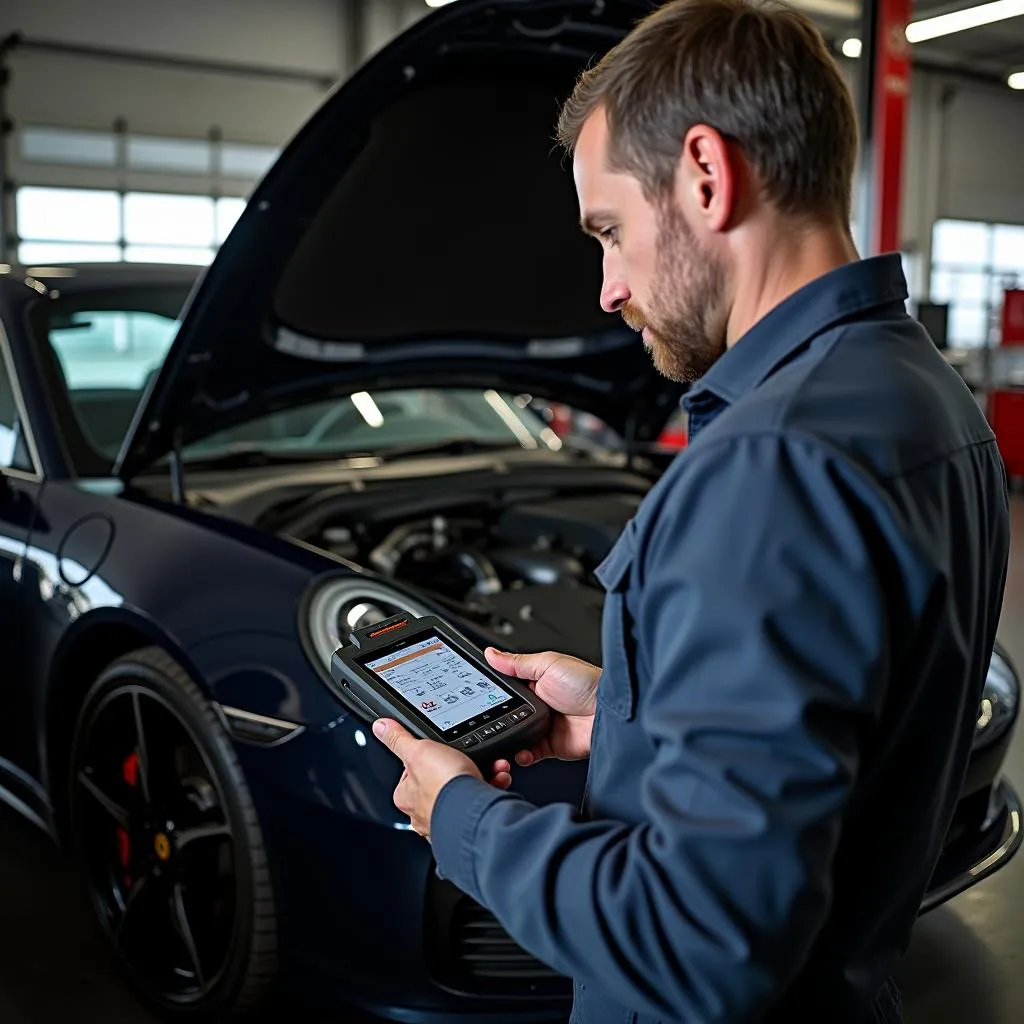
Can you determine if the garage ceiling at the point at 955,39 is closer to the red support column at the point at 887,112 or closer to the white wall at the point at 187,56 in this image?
the white wall at the point at 187,56

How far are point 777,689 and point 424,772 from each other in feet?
1.16

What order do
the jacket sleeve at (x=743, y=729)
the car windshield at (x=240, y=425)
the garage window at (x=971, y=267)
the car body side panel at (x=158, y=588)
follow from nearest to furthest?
the jacket sleeve at (x=743, y=729) < the car body side panel at (x=158, y=588) < the car windshield at (x=240, y=425) < the garage window at (x=971, y=267)

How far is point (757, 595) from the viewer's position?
0.67m

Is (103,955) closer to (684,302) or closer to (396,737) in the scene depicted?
(396,737)

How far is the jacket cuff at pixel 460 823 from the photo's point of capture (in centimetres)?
82

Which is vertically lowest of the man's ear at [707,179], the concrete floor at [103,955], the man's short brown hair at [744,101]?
the concrete floor at [103,955]

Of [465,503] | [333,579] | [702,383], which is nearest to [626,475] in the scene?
[465,503]

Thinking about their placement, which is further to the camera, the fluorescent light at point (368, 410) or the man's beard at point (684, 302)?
the fluorescent light at point (368, 410)

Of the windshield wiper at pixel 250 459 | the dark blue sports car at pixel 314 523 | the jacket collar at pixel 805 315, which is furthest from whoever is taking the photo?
the windshield wiper at pixel 250 459

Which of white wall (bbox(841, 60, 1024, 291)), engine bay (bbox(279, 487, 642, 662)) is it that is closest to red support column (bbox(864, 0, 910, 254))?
engine bay (bbox(279, 487, 642, 662))

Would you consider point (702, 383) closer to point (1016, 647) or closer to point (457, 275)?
point (457, 275)

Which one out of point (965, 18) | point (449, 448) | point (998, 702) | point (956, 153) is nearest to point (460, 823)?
point (998, 702)

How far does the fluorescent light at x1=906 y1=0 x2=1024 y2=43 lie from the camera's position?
12320mm

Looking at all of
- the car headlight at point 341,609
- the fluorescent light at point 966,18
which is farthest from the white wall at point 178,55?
the car headlight at point 341,609
